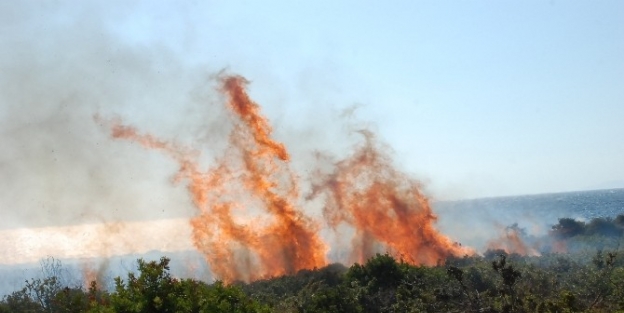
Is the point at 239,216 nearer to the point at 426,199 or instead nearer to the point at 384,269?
the point at 426,199

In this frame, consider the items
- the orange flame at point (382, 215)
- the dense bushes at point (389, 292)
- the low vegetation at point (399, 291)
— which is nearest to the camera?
the dense bushes at point (389, 292)

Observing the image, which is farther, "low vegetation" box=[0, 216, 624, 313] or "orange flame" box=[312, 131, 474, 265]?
"orange flame" box=[312, 131, 474, 265]

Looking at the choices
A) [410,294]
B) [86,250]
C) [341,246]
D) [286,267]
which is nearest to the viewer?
[410,294]

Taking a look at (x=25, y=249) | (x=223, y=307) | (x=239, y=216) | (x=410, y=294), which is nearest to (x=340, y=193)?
(x=239, y=216)

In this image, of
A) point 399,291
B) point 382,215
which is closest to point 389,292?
point 399,291

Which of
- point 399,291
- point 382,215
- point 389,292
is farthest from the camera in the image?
point 382,215

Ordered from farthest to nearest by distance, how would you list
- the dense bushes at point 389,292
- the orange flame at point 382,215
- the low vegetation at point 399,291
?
the orange flame at point 382,215, the low vegetation at point 399,291, the dense bushes at point 389,292

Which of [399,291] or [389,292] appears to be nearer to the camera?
[399,291]

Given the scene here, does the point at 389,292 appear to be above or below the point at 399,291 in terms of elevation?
below

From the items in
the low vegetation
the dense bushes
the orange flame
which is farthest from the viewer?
the orange flame

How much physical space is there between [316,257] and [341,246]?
29297 millimetres

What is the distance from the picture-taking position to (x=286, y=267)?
76.6m

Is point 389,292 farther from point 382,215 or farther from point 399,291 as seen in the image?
point 382,215

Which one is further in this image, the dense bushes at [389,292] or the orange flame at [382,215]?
the orange flame at [382,215]
